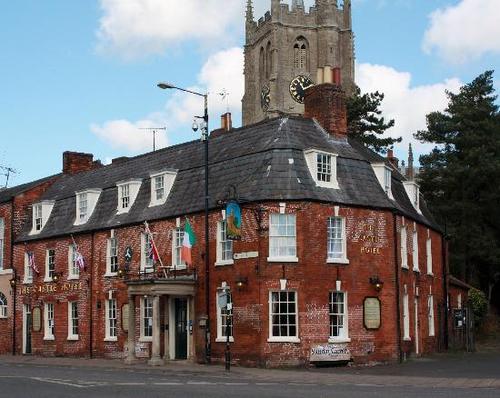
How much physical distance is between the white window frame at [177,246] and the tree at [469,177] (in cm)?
2467

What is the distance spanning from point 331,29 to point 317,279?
89310mm

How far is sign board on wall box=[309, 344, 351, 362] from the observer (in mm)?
32375

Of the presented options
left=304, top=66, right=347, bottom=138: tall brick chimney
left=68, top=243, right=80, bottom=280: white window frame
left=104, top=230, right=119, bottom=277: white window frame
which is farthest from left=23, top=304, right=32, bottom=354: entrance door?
left=304, top=66, right=347, bottom=138: tall brick chimney

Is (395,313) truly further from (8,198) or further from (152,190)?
(8,198)

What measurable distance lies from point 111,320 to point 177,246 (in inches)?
249

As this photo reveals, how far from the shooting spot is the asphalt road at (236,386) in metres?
19.5

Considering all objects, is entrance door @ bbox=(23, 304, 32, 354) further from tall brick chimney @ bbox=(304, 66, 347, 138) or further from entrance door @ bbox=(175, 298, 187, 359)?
tall brick chimney @ bbox=(304, 66, 347, 138)

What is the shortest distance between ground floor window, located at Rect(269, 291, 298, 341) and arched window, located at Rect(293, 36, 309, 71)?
87.0 metres

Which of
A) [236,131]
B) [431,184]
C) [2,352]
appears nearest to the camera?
[236,131]

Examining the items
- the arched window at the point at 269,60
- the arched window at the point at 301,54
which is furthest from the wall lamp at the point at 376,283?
the arched window at the point at 301,54

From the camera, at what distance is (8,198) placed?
49.8 m

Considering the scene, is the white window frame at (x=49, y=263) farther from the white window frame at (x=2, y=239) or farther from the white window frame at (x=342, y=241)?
the white window frame at (x=342, y=241)

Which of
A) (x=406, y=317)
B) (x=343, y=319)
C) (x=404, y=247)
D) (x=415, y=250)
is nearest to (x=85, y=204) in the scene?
(x=343, y=319)

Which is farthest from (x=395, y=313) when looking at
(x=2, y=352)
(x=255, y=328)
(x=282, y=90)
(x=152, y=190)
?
(x=282, y=90)
